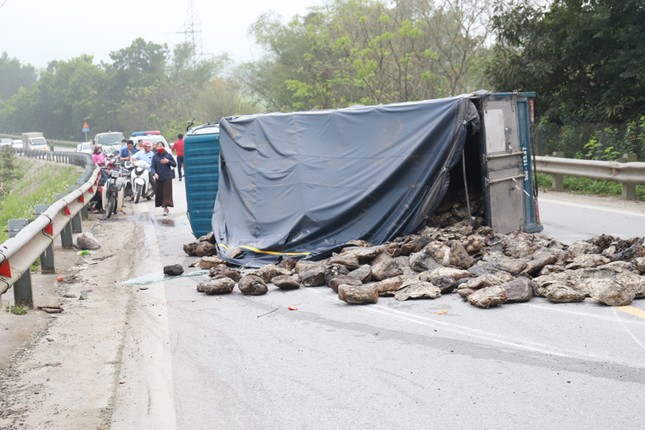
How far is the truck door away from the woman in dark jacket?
8.69 meters

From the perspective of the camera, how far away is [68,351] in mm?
7105

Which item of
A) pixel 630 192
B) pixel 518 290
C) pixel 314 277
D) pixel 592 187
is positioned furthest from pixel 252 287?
pixel 592 187

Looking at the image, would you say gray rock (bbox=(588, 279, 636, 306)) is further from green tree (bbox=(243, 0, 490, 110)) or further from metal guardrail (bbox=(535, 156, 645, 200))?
green tree (bbox=(243, 0, 490, 110))

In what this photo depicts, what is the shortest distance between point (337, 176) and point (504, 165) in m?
2.34

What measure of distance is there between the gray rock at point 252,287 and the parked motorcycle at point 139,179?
45.6 ft

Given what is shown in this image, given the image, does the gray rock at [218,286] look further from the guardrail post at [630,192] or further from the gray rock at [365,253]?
the guardrail post at [630,192]

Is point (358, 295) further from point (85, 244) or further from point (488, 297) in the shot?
point (85, 244)

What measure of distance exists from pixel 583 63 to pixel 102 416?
21.0 m

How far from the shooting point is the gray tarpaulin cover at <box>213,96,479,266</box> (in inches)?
442

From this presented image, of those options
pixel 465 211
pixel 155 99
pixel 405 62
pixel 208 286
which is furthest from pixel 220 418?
pixel 155 99

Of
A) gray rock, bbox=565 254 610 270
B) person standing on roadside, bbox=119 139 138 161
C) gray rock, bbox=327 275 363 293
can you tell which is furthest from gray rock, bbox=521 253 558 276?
person standing on roadside, bbox=119 139 138 161

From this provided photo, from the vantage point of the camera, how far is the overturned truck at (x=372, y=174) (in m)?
11.2

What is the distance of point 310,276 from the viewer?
379 inches

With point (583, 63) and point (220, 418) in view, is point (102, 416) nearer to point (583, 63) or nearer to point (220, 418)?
point (220, 418)
